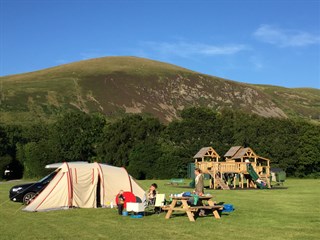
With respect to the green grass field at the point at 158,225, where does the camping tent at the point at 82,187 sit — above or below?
above

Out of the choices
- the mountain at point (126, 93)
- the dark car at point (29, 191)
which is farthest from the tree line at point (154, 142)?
the dark car at point (29, 191)

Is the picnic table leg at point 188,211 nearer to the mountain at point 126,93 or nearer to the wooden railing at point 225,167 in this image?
the wooden railing at point 225,167

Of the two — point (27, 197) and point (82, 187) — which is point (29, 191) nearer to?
point (27, 197)


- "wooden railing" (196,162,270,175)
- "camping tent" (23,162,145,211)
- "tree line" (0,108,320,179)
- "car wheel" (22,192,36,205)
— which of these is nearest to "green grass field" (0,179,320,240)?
"camping tent" (23,162,145,211)

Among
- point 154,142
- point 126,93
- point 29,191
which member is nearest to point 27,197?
point 29,191

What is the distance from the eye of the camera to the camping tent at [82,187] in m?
20.2

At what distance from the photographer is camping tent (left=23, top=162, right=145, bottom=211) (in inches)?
794

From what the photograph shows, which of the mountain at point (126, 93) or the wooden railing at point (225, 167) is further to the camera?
the mountain at point (126, 93)

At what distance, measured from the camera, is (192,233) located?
13.3 metres

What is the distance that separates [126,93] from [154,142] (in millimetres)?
65314

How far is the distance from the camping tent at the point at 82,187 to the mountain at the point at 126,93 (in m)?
72.6

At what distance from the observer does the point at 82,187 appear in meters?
20.9

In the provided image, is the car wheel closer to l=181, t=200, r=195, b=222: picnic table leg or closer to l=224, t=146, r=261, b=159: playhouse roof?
l=181, t=200, r=195, b=222: picnic table leg

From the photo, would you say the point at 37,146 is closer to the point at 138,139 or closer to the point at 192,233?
the point at 138,139
